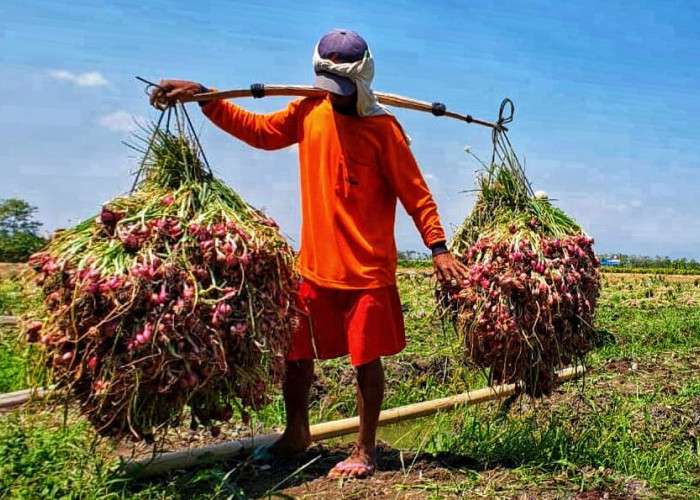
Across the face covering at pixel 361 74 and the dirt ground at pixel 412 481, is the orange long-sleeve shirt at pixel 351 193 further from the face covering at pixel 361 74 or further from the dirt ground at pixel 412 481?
the dirt ground at pixel 412 481

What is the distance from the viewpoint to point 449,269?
150 inches

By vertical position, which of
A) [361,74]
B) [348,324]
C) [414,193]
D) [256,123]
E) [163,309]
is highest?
[361,74]

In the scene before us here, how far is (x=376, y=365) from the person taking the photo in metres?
3.67

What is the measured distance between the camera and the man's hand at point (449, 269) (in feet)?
12.4

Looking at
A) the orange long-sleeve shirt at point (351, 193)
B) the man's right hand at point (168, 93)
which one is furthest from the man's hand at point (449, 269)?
the man's right hand at point (168, 93)

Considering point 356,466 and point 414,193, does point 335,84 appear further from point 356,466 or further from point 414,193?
point 356,466

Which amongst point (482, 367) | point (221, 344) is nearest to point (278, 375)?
point (221, 344)

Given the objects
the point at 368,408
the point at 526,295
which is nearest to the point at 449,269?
the point at 526,295

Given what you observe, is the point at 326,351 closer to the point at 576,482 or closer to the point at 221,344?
the point at 221,344

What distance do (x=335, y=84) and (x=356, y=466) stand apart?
1.74 m

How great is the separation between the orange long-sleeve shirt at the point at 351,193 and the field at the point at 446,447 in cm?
78

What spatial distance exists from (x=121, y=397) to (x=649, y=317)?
940cm

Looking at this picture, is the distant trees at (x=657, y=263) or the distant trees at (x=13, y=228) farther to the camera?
the distant trees at (x=657, y=263)

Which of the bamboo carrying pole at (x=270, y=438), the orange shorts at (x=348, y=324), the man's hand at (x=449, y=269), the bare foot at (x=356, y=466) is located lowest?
the bare foot at (x=356, y=466)
